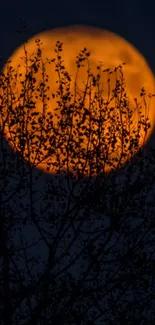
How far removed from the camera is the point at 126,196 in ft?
47.2

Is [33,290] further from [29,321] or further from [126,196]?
[126,196]

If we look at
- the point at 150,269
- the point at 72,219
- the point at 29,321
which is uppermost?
the point at 72,219

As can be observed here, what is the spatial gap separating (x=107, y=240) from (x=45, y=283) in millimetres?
1647

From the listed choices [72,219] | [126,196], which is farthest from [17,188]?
[126,196]

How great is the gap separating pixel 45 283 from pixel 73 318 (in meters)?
1.23

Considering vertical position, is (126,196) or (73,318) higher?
(126,196)

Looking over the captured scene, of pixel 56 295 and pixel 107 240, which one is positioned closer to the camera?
pixel 107 240

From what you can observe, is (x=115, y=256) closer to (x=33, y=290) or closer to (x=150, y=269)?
(x=150, y=269)

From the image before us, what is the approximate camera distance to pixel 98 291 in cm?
1376

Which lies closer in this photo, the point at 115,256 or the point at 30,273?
the point at 115,256

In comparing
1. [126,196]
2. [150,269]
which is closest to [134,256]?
[150,269]

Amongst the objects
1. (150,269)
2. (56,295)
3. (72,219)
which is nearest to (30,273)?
(56,295)

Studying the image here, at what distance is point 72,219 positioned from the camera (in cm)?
1423

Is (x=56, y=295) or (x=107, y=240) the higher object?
(x=107, y=240)
